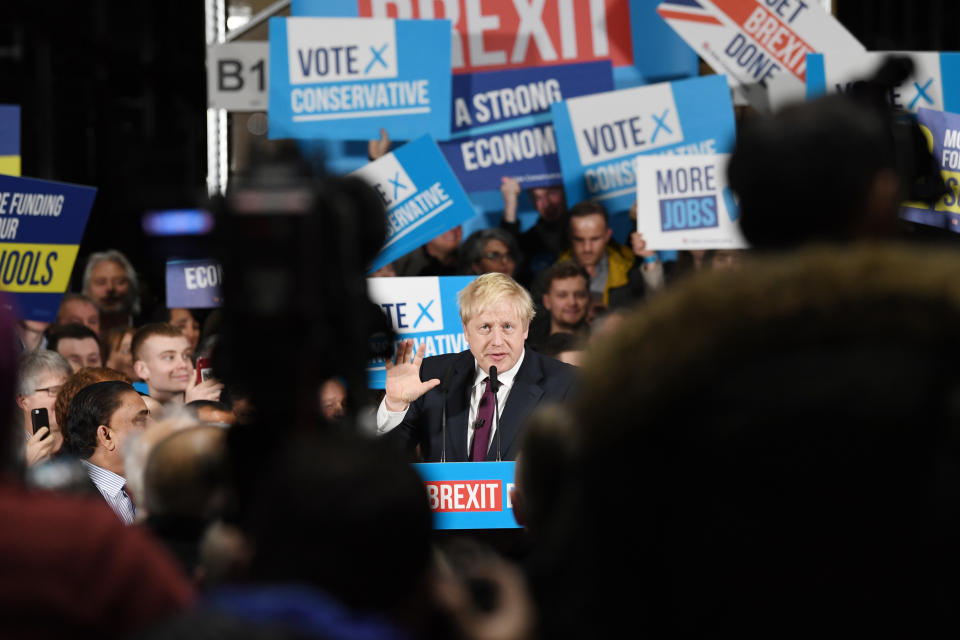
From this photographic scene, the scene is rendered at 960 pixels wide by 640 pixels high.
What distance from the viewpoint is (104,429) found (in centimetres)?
498

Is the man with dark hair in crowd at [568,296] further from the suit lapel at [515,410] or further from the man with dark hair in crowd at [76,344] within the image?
the man with dark hair in crowd at [76,344]

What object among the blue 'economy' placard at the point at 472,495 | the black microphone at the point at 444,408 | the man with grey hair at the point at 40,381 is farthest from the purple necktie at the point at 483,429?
the man with grey hair at the point at 40,381

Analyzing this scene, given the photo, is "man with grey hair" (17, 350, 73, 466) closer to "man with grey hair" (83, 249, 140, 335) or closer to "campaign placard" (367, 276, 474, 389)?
"campaign placard" (367, 276, 474, 389)

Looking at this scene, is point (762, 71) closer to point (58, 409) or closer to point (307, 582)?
point (58, 409)

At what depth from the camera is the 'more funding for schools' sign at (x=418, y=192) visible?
6566 mm

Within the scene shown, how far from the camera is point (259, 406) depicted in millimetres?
1935

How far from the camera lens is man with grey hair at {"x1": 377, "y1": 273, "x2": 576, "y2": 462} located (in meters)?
5.09

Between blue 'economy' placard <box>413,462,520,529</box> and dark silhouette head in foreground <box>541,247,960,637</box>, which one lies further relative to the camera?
blue 'economy' placard <box>413,462,520,529</box>

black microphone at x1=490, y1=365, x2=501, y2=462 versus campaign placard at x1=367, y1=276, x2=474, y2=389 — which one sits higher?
campaign placard at x1=367, y1=276, x2=474, y2=389

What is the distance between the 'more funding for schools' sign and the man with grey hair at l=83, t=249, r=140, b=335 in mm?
2388

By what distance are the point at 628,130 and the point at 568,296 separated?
1568 millimetres

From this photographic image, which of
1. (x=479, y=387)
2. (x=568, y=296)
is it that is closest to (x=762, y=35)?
(x=568, y=296)

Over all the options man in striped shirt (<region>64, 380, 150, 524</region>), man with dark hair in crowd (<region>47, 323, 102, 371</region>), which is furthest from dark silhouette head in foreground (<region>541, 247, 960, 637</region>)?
man with dark hair in crowd (<region>47, 323, 102, 371</region>)

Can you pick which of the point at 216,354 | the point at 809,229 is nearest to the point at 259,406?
the point at 216,354
